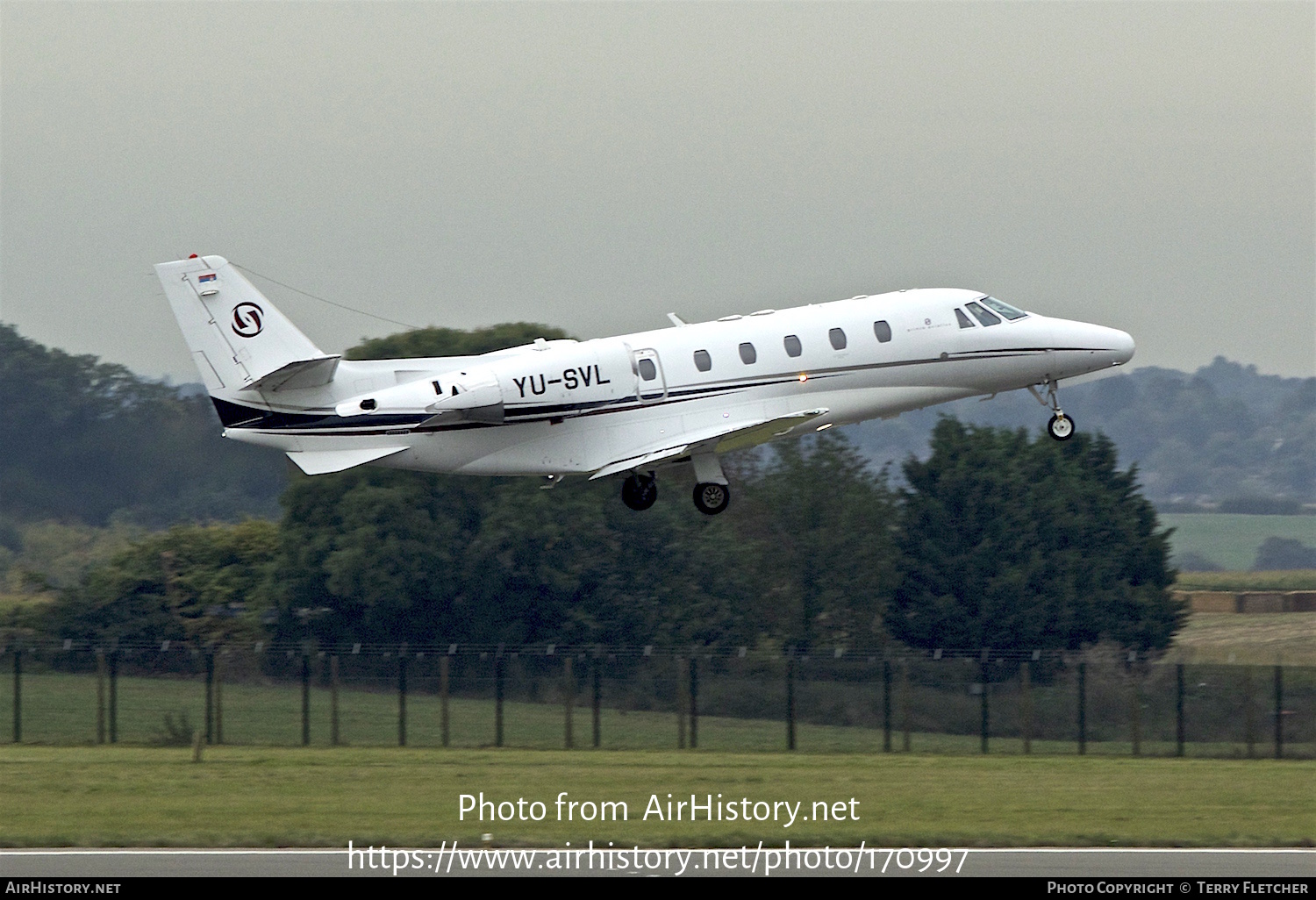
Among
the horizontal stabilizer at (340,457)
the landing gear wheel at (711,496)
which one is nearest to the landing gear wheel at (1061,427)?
the landing gear wheel at (711,496)

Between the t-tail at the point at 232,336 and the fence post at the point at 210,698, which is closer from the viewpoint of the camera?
the t-tail at the point at 232,336

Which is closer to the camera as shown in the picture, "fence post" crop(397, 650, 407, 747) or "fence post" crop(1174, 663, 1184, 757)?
"fence post" crop(397, 650, 407, 747)

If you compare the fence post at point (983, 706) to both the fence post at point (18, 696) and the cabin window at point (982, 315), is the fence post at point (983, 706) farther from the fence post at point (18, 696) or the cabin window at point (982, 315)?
the fence post at point (18, 696)

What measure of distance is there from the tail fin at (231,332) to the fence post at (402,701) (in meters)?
8.90

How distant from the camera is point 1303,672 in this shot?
42.8 meters

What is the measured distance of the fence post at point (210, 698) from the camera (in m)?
39.6

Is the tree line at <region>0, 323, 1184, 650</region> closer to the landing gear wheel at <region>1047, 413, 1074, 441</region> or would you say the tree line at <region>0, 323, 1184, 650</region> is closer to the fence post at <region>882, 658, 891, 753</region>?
the fence post at <region>882, 658, 891, 753</region>

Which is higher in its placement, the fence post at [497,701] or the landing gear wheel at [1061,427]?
the landing gear wheel at [1061,427]

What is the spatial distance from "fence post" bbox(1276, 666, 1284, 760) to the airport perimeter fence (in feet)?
0.09

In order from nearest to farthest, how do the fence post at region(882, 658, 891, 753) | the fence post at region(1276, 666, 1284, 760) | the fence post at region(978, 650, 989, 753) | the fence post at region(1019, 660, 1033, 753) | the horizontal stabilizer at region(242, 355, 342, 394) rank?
1. the horizontal stabilizer at region(242, 355, 342, 394)
2. the fence post at region(1276, 666, 1284, 760)
3. the fence post at region(882, 658, 891, 753)
4. the fence post at region(1019, 660, 1033, 753)
5. the fence post at region(978, 650, 989, 753)

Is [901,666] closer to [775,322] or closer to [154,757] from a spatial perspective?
[775,322]

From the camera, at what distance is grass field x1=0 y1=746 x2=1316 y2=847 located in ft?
84.6

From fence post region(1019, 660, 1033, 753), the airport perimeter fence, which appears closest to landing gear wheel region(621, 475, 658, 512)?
the airport perimeter fence
